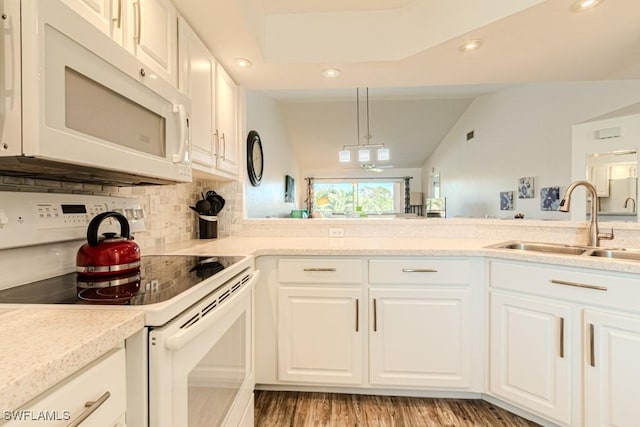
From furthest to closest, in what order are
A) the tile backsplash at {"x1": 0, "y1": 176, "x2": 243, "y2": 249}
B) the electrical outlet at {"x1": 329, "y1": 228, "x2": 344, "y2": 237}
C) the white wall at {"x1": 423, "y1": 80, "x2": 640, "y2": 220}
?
the white wall at {"x1": 423, "y1": 80, "x2": 640, "y2": 220}, the electrical outlet at {"x1": 329, "y1": 228, "x2": 344, "y2": 237}, the tile backsplash at {"x1": 0, "y1": 176, "x2": 243, "y2": 249}

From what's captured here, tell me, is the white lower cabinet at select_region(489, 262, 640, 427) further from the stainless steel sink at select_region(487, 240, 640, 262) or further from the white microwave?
the white microwave

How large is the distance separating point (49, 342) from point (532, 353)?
5.95 ft

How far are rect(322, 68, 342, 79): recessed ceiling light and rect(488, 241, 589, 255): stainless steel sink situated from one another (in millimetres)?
1432

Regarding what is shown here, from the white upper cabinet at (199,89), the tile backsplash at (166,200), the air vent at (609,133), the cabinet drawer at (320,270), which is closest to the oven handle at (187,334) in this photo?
the tile backsplash at (166,200)

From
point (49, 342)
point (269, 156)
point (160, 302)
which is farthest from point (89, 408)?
point (269, 156)

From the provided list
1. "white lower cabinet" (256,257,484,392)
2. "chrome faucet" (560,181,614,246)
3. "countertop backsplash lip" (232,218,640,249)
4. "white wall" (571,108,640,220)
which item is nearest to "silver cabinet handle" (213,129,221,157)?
"countertop backsplash lip" (232,218,640,249)

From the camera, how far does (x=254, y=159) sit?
12.0 feet

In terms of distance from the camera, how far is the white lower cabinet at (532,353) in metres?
1.38

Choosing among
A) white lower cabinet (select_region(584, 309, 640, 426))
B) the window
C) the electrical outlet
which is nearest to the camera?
white lower cabinet (select_region(584, 309, 640, 426))

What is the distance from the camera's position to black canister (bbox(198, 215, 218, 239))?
2115 millimetres

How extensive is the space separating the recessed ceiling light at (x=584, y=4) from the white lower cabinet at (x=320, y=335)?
1641mm

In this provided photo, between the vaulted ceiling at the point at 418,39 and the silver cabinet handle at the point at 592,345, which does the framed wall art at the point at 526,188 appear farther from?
the silver cabinet handle at the point at 592,345

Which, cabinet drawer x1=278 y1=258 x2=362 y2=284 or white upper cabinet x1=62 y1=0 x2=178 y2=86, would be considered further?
cabinet drawer x1=278 y1=258 x2=362 y2=284

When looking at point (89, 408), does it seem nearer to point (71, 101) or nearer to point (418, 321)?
point (71, 101)
